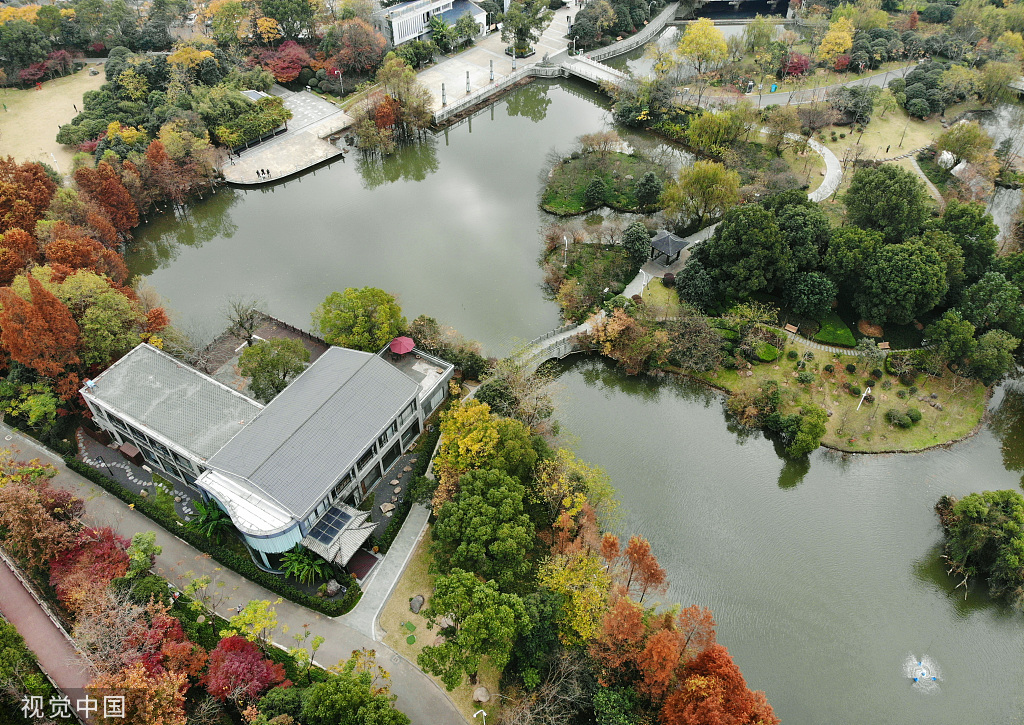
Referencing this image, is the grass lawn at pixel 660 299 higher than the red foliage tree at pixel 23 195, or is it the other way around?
the red foliage tree at pixel 23 195

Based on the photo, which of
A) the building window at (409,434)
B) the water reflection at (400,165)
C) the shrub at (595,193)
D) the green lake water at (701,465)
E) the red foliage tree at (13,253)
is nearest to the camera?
the green lake water at (701,465)

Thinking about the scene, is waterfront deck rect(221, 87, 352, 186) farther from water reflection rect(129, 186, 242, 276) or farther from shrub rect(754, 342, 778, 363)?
shrub rect(754, 342, 778, 363)

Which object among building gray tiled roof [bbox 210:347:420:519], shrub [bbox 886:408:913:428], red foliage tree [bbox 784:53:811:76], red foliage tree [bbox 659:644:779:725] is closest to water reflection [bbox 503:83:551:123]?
red foliage tree [bbox 784:53:811:76]

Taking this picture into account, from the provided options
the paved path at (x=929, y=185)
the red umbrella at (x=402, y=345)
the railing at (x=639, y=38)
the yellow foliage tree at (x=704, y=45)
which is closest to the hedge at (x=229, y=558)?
the red umbrella at (x=402, y=345)

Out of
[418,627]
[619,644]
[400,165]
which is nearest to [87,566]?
[418,627]

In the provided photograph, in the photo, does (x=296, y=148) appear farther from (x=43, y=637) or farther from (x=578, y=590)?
(x=578, y=590)

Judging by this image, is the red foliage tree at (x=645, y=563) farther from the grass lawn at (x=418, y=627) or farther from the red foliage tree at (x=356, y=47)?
the red foliage tree at (x=356, y=47)
